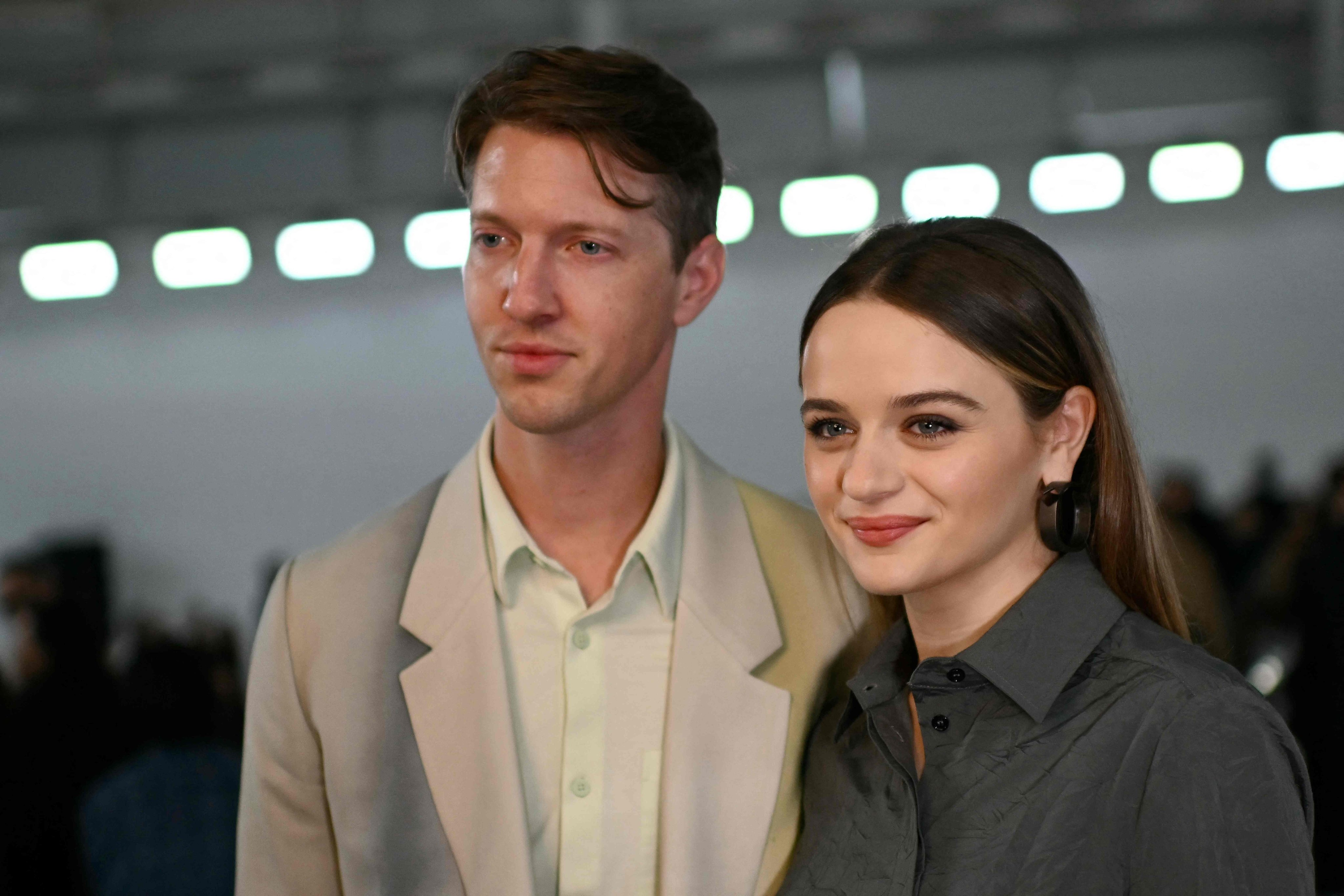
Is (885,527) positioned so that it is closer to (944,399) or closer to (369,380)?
(944,399)

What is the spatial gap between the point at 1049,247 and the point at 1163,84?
654 centimetres

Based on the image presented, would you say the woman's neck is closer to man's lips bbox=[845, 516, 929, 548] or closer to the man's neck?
man's lips bbox=[845, 516, 929, 548]

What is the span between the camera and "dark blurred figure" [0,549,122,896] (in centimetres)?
376

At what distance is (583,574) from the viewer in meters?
1.76

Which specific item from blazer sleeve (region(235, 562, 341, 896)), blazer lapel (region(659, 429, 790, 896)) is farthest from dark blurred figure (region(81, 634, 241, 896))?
blazer lapel (region(659, 429, 790, 896))

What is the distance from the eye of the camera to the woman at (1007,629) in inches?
48.8

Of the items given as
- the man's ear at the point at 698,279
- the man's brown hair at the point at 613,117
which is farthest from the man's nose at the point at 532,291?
the man's ear at the point at 698,279

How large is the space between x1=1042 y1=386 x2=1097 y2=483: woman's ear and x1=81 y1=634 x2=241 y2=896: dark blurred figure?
2486 mm

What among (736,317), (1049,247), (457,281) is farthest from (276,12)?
(1049,247)

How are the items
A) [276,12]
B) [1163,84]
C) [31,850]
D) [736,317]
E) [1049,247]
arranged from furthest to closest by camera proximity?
[736,317], [1163,84], [276,12], [31,850], [1049,247]

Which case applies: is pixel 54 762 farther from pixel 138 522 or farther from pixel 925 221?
pixel 138 522

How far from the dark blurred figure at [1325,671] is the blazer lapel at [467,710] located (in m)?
3.52

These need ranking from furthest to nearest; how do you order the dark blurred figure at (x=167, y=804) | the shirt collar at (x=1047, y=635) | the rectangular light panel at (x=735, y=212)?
the rectangular light panel at (x=735, y=212) < the dark blurred figure at (x=167, y=804) < the shirt collar at (x=1047, y=635)

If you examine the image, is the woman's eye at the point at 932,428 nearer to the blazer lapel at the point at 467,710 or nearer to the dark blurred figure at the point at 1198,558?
the dark blurred figure at the point at 1198,558
